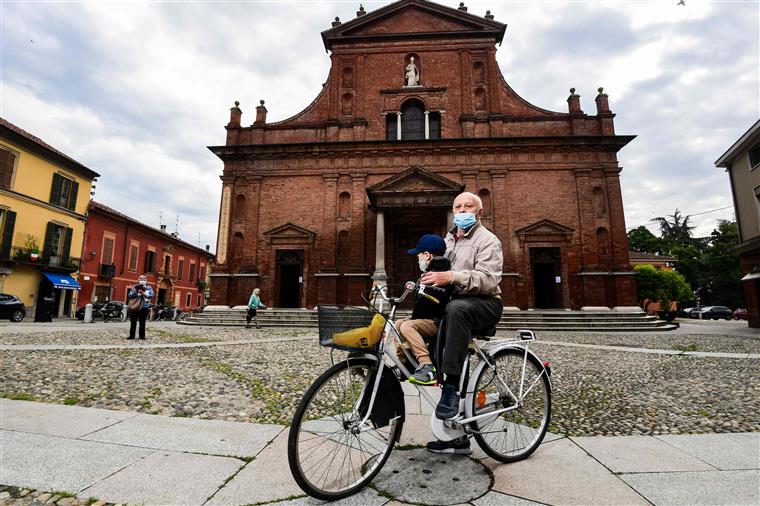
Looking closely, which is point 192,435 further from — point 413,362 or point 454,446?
point 454,446

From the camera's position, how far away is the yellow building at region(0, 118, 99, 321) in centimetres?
1870

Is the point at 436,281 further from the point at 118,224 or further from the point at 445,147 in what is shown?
the point at 118,224

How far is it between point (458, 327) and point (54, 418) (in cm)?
323

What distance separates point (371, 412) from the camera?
80.1 inches

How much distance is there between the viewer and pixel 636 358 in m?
6.71

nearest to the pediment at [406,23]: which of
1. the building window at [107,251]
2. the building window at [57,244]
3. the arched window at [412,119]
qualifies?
the arched window at [412,119]

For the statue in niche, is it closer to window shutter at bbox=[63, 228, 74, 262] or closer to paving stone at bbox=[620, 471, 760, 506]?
paving stone at bbox=[620, 471, 760, 506]

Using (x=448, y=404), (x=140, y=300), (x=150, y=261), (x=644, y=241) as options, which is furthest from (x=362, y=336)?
(x=644, y=241)

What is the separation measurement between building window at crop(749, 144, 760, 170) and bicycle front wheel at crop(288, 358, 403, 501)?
21485 millimetres

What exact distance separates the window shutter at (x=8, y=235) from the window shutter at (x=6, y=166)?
156 centimetres

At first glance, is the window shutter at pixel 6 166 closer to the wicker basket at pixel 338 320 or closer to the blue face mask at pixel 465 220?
the wicker basket at pixel 338 320

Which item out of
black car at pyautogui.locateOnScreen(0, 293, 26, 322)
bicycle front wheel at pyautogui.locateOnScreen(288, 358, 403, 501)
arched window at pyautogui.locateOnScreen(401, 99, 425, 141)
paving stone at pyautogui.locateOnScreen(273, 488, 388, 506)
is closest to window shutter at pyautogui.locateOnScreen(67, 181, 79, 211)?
black car at pyautogui.locateOnScreen(0, 293, 26, 322)

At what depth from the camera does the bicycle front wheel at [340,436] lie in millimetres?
1824

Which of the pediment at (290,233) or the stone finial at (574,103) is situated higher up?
the stone finial at (574,103)
